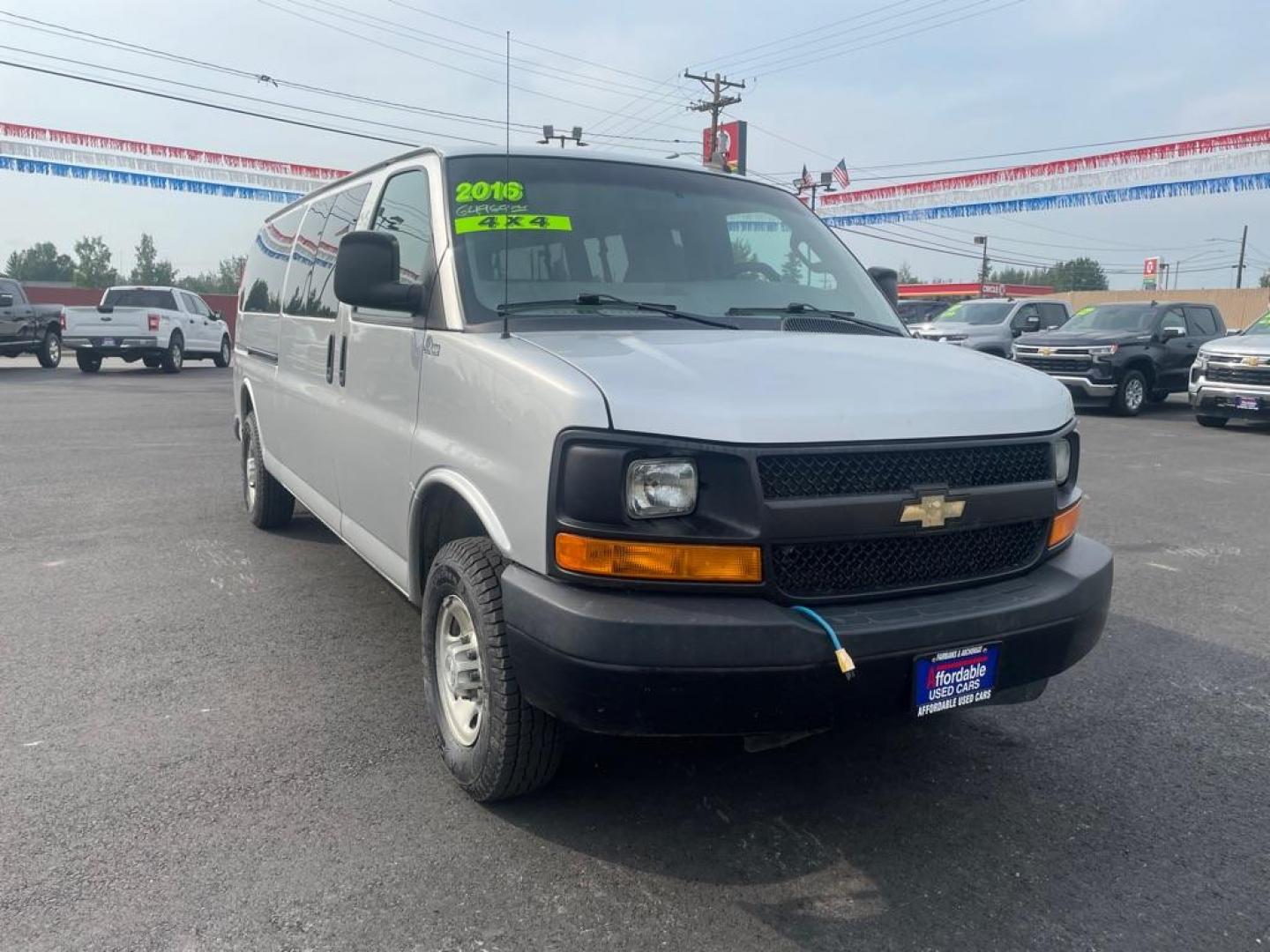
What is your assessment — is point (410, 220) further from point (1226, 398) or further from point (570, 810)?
point (1226, 398)

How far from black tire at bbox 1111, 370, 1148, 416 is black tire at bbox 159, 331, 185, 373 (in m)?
18.3

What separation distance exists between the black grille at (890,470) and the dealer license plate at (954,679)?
448 millimetres

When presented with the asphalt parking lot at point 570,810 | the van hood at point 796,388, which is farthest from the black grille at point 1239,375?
the van hood at point 796,388

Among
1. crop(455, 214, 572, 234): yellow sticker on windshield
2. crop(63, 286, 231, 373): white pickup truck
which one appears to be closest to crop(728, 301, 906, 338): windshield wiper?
crop(455, 214, 572, 234): yellow sticker on windshield

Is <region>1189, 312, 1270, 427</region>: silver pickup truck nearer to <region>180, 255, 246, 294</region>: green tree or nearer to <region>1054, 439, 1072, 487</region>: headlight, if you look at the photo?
<region>1054, 439, 1072, 487</region>: headlight

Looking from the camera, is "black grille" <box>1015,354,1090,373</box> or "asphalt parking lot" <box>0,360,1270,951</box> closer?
"asphalt parking lot" <box>0,360,1270,951</box>

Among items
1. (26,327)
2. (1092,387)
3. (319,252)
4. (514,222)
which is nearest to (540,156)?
(514,222)

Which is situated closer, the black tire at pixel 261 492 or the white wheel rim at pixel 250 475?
the black tire at pixel 261 492

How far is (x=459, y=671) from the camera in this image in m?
3.17

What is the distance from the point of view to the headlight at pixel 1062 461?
10.2ft

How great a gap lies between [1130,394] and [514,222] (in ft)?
49.0

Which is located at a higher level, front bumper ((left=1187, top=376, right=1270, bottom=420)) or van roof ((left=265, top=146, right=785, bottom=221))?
van roof ((left=265, top=146, right=785, bottom=221))

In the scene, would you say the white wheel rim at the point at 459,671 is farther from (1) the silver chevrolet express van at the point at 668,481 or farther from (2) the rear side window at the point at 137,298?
(2) the rear side window at the point at 137,298

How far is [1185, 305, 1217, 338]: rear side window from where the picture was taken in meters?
17.4
